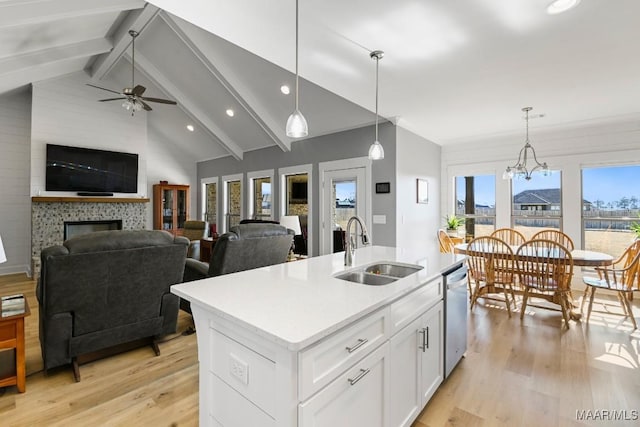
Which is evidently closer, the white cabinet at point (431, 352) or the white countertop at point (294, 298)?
the white countertop at point (294, 298)

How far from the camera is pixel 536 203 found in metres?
5.04

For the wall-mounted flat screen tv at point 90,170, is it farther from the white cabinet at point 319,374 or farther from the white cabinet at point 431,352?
the white cabinet at point 431,352

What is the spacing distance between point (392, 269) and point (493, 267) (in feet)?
6.75

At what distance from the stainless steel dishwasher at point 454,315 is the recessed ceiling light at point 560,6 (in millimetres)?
1852

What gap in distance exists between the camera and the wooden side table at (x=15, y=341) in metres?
2.02

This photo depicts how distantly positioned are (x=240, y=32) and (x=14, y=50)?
3701 mm

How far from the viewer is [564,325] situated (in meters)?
3.27

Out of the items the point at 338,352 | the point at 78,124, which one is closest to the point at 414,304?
the point at 338,352

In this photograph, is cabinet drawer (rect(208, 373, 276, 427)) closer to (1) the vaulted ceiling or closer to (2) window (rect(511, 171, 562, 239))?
(1) the vaulted ceiling

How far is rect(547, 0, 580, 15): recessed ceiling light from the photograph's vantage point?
1.93 metres

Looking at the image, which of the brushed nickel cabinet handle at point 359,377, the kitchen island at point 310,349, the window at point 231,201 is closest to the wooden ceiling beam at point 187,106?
the window at point 231,201

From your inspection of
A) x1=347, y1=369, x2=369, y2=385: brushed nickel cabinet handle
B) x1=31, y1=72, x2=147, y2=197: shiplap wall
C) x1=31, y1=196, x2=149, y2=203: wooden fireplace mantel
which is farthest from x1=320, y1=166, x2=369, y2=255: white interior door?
x1=31, y1=72, x2=147, y2=197: shiplap wall

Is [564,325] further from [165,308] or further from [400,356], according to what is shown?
[165,308]

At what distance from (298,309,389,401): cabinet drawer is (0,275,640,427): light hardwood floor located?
934 mm
